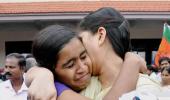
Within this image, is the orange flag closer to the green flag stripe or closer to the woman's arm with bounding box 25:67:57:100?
the green flag stripe

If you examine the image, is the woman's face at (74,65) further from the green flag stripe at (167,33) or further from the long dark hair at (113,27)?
the green flag stripe at (167,33)

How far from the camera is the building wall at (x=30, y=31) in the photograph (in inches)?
449

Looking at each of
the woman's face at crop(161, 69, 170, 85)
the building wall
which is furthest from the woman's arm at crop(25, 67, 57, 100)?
the building wall

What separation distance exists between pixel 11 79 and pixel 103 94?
4.54 metres

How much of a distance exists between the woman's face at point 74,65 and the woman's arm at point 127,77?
0.37ft

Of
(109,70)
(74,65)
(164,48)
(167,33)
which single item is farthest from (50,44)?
(167,33)

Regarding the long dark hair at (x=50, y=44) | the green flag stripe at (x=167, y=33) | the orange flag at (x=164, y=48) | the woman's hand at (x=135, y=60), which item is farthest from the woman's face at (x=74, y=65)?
the green flag stripe at (x=167, y=33)

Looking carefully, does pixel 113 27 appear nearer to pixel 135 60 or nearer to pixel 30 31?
pixel 135 60

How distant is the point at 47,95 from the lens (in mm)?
1425

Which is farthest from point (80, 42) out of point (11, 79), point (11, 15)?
point (11, 15)

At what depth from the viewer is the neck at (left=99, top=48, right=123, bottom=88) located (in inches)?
60.6

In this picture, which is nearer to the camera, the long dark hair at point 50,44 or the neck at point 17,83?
the long dark hair at point 50,44

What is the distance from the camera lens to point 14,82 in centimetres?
582

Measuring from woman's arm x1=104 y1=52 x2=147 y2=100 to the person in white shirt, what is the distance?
12.9ft
